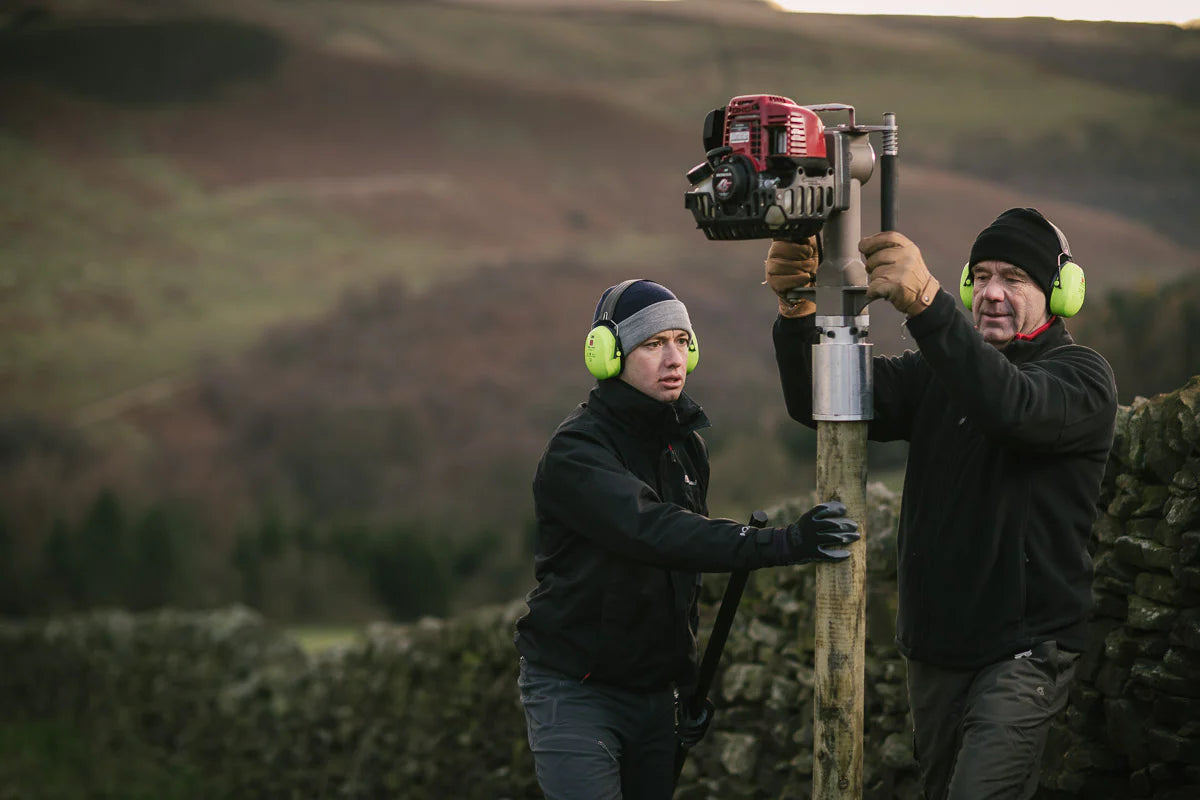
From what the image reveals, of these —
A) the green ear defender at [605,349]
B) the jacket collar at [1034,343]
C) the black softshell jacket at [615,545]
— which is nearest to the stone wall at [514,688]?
the jacket collar at [1034,343]

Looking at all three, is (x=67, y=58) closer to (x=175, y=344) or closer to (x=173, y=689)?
(x=175, y=344)

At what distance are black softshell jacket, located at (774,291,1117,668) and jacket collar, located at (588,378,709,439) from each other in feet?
2.56

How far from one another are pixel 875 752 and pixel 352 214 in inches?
1001

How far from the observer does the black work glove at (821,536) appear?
364cm

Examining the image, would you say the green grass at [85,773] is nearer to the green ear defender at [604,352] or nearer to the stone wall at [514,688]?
the stone wall at [514,688]

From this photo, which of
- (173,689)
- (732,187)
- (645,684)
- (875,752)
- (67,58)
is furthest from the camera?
(67,58)

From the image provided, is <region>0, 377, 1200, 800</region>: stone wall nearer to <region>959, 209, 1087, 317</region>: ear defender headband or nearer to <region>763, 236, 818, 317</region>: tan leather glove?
<region>959, 209, 1087, 317</region>: ear defender headband

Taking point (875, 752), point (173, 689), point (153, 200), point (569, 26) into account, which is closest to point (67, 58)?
point (153, 200)

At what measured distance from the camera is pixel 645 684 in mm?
4316

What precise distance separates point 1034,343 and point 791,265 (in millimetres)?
805

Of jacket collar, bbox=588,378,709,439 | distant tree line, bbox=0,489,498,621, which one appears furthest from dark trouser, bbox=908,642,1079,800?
distant tree line, bbox=0,489,498,621

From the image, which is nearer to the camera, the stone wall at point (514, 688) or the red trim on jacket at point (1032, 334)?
the red trim on jacket at point (1032, 334)

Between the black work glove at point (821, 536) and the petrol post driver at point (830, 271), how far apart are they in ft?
0.19

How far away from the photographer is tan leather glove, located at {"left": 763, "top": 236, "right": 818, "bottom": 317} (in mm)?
4117
